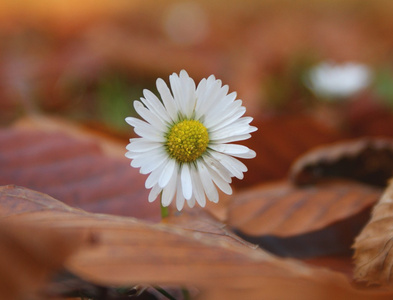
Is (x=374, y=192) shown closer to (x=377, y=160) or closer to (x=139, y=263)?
(x=377, y=160)

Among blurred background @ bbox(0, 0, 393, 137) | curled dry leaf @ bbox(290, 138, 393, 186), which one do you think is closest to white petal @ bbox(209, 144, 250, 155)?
curled dry leaf @ bbox(290, 138, 393, 186)

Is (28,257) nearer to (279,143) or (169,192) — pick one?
(169,192)

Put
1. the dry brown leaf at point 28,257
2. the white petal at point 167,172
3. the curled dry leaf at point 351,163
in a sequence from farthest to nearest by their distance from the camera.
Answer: the curled dry leaf at point 351,163
the white petal at point 167,172
the dry brown leaf at point 28,257

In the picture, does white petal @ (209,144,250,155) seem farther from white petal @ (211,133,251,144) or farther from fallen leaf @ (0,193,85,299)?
fallen leaf @ (0,193,85,299)

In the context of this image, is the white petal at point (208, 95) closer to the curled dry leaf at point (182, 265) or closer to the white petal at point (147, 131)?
the white petal at point (147, 131)

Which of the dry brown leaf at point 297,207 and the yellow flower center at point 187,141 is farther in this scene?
the dry brown leaf at point 297,207

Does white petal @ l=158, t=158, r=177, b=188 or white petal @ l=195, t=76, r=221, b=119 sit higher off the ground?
white petal @ l=195, t=76, r=221, b=119

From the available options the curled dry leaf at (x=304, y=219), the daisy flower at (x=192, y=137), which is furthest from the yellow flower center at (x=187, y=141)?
the curled dry leaf at (x=304, y=219)
